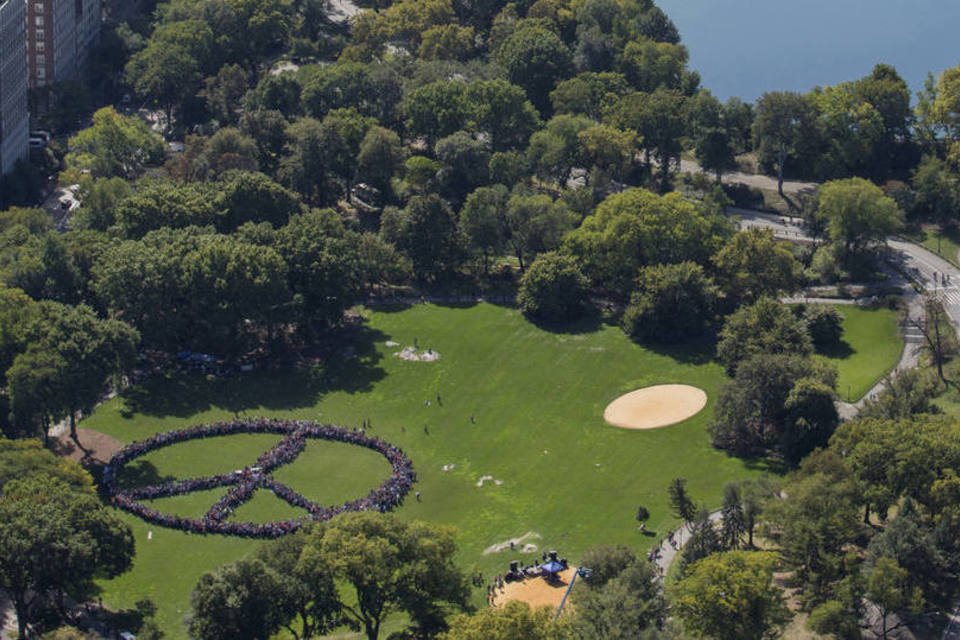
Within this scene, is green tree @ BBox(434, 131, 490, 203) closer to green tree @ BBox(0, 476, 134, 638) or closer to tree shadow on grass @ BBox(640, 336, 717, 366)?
tree shadow on grass @ BBox(640, 336, 717, 366)

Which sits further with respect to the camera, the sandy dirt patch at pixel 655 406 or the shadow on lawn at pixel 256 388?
the shadow on lawn at pixel 256 388

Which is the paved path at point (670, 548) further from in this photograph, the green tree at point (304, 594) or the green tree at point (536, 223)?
the green tree at point (536, 223)

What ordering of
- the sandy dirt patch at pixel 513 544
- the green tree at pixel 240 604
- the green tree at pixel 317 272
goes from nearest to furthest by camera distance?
the green tree at pixel 240 604, the sandy dirt patch at pixel 513 544, the green tree at pixel 317 272

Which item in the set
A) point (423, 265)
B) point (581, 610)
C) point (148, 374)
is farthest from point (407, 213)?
point (581, 610)

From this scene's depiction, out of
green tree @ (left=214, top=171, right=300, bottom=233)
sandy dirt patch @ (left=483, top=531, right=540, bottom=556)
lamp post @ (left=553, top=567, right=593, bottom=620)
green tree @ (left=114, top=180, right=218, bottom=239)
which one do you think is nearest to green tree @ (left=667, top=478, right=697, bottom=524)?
lamp post @ (left=553, top=567, right=593, bottom=620)

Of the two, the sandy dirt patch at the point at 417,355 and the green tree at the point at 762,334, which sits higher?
the green tree at the point at 762,334

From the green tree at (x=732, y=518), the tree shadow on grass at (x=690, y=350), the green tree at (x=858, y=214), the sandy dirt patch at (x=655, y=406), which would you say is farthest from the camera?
the green tree at (x=858, y=214)

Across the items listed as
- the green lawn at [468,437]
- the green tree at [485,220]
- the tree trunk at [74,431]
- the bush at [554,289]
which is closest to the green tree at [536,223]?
the green tree at [485,220]
